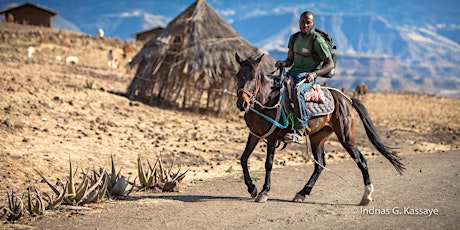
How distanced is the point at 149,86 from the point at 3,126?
8018 millimetres

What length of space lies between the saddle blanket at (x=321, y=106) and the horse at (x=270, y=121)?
13cm

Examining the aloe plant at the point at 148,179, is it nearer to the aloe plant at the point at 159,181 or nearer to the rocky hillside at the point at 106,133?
the aloe plant at the point at 159,181

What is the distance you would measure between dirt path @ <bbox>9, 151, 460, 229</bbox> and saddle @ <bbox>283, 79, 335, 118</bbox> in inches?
53.8

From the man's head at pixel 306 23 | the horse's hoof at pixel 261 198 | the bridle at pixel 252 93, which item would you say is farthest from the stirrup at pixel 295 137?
the man's head at pixel 306 23

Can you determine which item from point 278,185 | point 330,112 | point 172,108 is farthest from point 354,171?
point 172,108

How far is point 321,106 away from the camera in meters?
8.17

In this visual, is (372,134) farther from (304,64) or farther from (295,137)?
(304,64)

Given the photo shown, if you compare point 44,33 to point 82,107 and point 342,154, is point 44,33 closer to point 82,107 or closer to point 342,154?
point 82,107

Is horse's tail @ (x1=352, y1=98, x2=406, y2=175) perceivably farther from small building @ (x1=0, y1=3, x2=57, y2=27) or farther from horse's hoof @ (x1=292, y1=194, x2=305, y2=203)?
small building @ (x1=0, y1=3, x2=57, y2=27)

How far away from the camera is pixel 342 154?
14.1 m

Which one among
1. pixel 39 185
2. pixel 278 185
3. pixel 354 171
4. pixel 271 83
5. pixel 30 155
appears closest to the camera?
pixel 271 83

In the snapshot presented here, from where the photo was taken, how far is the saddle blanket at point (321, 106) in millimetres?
8055

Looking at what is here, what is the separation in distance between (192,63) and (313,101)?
10191 millimetres

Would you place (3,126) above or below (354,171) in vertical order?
above
